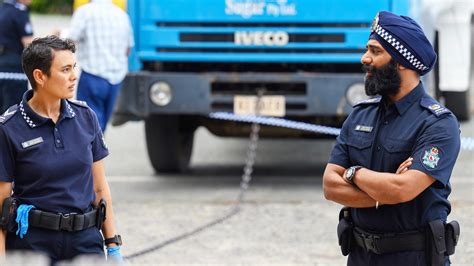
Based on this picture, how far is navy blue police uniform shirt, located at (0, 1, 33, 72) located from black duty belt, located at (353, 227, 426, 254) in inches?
267

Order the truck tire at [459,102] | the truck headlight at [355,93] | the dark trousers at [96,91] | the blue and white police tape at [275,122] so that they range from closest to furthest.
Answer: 1. the truck headlight at [355,93]
2. the blue and white police tape at [275,122]
3. the dark trousers at [96,91]
4. the truck tire at [459,102]

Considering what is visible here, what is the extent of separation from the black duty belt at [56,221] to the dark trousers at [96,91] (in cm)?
498

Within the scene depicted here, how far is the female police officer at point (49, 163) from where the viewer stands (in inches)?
162

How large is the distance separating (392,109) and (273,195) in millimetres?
5000

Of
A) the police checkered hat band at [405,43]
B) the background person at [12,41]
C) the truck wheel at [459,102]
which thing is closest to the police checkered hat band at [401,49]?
the police checkered hat band at [405,43]

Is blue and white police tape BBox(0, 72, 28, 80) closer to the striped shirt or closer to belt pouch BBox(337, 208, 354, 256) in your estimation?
the striped shirt

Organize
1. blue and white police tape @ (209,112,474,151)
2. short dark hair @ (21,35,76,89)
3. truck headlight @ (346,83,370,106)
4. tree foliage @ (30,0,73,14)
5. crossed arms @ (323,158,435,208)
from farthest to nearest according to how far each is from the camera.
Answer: tree foliage @ (30,0,73,14)
blue and white police tape @ (209,112,474,151)
truck headlight @ (346,83,370,106)
short dark hair @ (21,35,76,89)
crossed arms @ (323,158,435,208)

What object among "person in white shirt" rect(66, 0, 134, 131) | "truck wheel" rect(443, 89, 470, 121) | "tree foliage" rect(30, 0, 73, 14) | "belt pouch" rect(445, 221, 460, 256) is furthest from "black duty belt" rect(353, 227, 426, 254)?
"tree foliage" rect(30, 0, 73, 14)

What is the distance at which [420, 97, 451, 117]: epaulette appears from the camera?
3.89 meters

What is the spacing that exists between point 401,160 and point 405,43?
441mm

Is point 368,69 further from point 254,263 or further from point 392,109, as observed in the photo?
point 254,263

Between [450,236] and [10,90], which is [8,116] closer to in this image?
[450,236]

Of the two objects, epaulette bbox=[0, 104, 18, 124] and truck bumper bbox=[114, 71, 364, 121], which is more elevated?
epaulette bbox=[0, 104, 18, 124]

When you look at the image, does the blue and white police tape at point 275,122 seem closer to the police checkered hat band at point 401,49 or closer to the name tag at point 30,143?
the name tag at point 30,143
